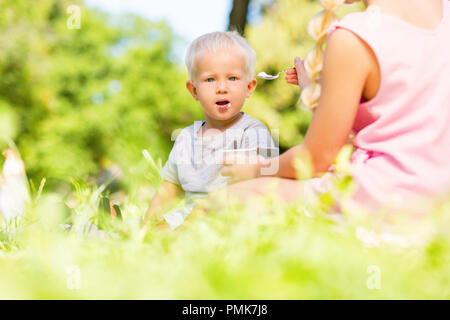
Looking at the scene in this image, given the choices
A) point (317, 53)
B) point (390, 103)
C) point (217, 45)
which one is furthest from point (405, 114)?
point (217, 45)

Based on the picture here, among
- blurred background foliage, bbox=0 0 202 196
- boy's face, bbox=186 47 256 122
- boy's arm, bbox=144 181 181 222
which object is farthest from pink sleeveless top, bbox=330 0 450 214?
blurred background foliage, bbox=0 0 202 196

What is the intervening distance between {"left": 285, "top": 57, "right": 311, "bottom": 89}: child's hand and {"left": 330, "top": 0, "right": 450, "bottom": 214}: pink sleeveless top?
0.35m

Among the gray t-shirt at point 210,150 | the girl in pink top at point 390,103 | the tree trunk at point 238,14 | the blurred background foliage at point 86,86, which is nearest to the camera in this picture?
the girl in pink top at point 390,103

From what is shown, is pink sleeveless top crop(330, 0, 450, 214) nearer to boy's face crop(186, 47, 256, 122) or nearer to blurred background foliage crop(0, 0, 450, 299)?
blurred background foliage crop(0, 0, 450, 299)

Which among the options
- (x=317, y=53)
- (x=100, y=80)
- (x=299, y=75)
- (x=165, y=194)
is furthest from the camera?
(x=100, y=80)

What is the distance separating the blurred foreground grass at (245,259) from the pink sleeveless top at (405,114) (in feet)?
0.42

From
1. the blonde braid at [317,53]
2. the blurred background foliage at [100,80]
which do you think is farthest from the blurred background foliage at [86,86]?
the blonde braid at [317,53]

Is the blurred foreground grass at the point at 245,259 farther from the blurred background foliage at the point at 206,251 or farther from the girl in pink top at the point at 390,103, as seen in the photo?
the girl in pink top at the point at 390,103

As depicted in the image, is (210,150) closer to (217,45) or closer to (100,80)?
(217,45)

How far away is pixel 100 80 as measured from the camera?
24.1 metres

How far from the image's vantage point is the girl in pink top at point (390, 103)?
161 cm

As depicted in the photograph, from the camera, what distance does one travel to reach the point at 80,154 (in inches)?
869

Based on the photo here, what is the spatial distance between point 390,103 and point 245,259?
0.74 metres
